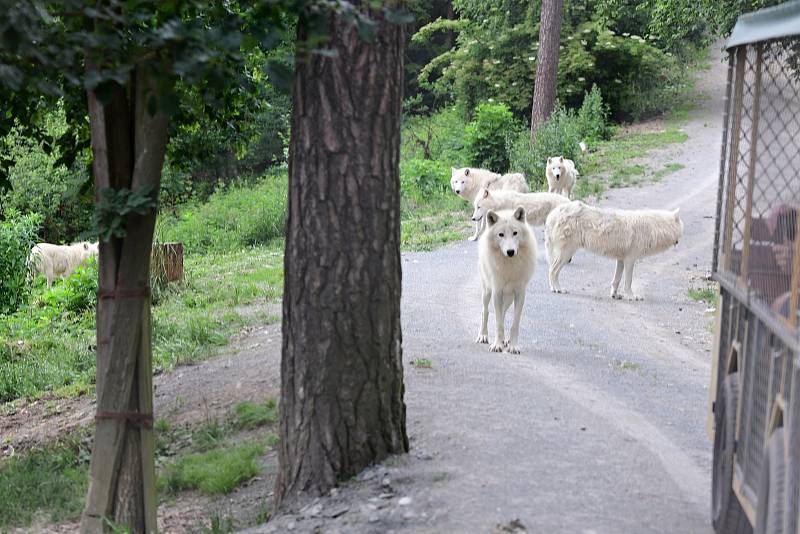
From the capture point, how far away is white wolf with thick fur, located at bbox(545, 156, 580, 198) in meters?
20.7

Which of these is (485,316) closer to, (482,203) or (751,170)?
(751,170)

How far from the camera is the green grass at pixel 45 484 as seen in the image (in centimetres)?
756

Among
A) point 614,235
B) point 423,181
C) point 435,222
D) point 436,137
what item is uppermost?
point 436,137

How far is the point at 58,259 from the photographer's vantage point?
20.1m

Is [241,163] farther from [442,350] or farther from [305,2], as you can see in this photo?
[305,2]

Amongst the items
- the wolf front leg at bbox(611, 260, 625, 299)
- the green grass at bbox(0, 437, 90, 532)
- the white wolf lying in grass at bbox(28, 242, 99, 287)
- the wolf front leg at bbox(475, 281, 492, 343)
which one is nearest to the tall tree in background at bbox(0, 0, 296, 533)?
the green grass at bbox(0, 437, 90, 532)

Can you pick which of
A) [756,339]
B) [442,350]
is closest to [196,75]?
[756,339]

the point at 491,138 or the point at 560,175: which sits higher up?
the point at 491,138

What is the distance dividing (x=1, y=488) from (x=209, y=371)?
3.02 m

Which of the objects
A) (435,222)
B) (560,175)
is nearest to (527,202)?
(560,175)

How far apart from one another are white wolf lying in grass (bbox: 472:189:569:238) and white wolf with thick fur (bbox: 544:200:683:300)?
94.2 inches

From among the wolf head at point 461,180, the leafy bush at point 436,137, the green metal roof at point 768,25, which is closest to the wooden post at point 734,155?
the green metal roof at point 768,25

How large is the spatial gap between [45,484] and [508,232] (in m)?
5.08

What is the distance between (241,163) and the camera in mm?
40094
